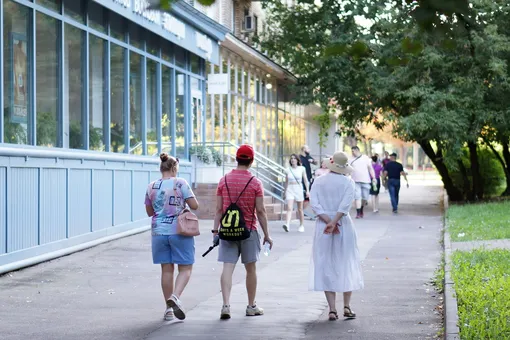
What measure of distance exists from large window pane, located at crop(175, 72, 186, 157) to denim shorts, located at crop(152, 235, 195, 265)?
44.6 ft

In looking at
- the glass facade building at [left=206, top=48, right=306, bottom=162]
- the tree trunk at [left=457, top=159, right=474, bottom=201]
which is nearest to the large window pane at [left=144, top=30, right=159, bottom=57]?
the glass facade building at [left=206, top=48, right=306, bottom=162]

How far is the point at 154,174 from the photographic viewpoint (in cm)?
1970

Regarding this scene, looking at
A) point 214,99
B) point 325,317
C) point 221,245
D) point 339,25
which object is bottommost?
point 325,317

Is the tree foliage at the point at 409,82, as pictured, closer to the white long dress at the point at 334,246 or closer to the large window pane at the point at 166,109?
the large window pane at the point at 166,109

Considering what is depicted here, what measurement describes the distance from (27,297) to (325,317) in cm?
335

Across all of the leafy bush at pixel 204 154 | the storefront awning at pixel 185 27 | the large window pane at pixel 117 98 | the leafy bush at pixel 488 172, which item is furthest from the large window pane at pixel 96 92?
the leafy bush at pixel 488 172

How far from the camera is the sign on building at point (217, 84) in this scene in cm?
2375

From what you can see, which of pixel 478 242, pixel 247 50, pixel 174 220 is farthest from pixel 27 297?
pixel 247 50

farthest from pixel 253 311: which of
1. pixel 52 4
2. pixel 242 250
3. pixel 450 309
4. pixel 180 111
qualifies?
pixel 180 111

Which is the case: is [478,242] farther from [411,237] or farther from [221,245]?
[221,245]

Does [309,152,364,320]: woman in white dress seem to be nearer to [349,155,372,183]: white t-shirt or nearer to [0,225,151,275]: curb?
[0,225,151,275]: curb

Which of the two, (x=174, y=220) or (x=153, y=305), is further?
(x=153, y=305)

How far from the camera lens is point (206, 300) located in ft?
32.4

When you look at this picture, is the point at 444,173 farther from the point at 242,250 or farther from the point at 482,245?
the point at 242,250
